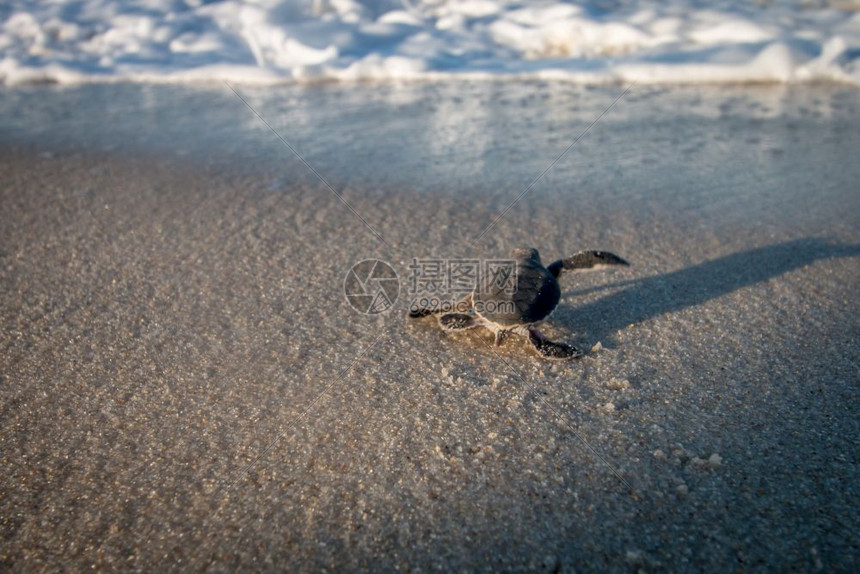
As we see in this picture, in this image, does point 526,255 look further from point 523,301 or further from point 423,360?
point 423,360

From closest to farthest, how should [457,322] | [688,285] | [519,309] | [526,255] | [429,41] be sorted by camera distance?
[519,309] < [457,322] < [526,255] < [688,285] < [429,41]

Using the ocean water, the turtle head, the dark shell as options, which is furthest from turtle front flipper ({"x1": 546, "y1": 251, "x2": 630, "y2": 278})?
the ocean water

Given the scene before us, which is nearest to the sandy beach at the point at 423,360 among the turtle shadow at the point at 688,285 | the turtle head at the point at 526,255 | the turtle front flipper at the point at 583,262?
the turtle shadow at the point at 688,285

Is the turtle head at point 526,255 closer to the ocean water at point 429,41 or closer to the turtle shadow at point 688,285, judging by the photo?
the turtle shadow at point 688,285

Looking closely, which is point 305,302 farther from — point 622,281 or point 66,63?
point 66,63

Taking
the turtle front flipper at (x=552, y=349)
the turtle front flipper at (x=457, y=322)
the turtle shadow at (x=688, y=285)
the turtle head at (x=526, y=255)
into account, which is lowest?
the turtle shadow at (x=688, y=285)

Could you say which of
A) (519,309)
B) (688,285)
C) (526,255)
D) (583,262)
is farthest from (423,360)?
(688,285)

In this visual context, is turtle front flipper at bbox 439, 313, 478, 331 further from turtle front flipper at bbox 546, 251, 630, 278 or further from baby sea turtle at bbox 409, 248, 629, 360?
turtle front flipper at bbox 546, 251, 630, 278
